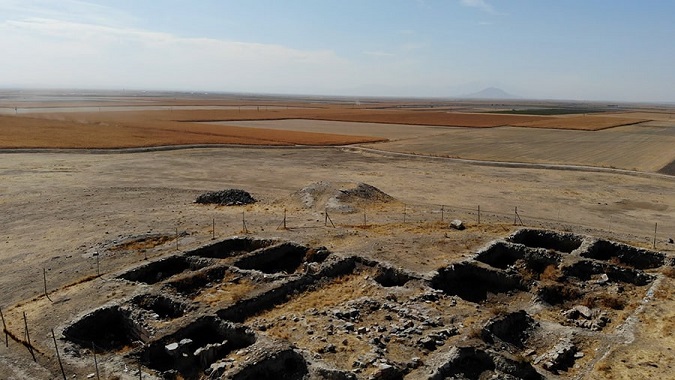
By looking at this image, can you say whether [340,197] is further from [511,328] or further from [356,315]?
[511,328]

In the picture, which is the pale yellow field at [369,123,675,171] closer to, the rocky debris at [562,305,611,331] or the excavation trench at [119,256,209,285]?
the rocky debris at [562,305,611,331]

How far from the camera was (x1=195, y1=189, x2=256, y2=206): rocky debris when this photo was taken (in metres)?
25.4

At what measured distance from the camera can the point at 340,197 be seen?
2517 centimetres

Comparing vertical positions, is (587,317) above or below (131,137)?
below

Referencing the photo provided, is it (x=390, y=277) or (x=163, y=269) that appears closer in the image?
(x=390, y=277)

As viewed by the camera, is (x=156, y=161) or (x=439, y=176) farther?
(x=156, y=161)

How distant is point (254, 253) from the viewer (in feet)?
55.2

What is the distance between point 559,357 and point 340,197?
1536 cm

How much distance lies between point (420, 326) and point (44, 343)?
8597mm

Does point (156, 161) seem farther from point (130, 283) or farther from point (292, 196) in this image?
point (130, 283)

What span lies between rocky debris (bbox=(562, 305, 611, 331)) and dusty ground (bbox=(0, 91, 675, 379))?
3.14ft

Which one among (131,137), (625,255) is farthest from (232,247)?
(131,137)

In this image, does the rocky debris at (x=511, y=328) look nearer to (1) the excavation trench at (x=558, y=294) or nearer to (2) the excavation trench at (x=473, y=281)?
(1) the excavation trench at (x=558, y=294)

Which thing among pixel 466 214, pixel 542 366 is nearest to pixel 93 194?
pixel 466 214
